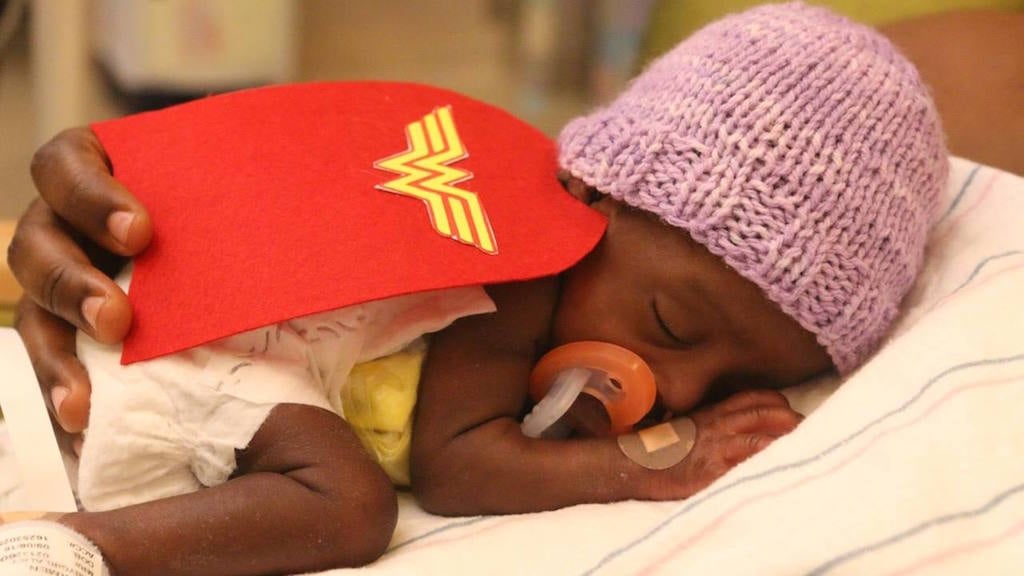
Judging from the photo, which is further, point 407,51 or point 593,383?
point 407,51

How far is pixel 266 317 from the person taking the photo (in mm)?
719

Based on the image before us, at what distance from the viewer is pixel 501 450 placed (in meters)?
0.81

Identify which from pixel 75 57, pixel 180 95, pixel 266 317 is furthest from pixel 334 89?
pixel 180 95

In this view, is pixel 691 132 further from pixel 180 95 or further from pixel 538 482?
pixel 180 95

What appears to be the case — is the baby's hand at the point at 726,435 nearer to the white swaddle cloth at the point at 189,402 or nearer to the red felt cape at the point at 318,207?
the red felt cape at the point at 318,207

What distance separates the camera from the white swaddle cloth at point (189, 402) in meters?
0.74

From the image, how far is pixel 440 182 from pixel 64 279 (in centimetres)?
32

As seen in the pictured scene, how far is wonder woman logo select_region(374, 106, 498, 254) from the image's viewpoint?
81 cm

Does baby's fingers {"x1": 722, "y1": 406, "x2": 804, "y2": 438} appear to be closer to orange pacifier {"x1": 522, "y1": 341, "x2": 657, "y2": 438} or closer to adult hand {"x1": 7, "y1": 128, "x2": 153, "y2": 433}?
orange pacifier {"x1": 522, "y1": 341, "x2": 657, "y2": 438}

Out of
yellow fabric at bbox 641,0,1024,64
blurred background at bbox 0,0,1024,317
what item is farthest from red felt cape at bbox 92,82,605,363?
yellow fabric at bbox 641,0,1024,64

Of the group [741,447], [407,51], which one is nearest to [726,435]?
[741,447]

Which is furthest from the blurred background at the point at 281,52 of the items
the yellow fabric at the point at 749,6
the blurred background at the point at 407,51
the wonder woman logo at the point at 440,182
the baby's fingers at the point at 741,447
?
the baby's fingers at the point at 741,447

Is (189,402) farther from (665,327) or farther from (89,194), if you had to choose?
(665,327)

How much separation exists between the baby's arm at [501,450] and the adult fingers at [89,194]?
0.86ft
